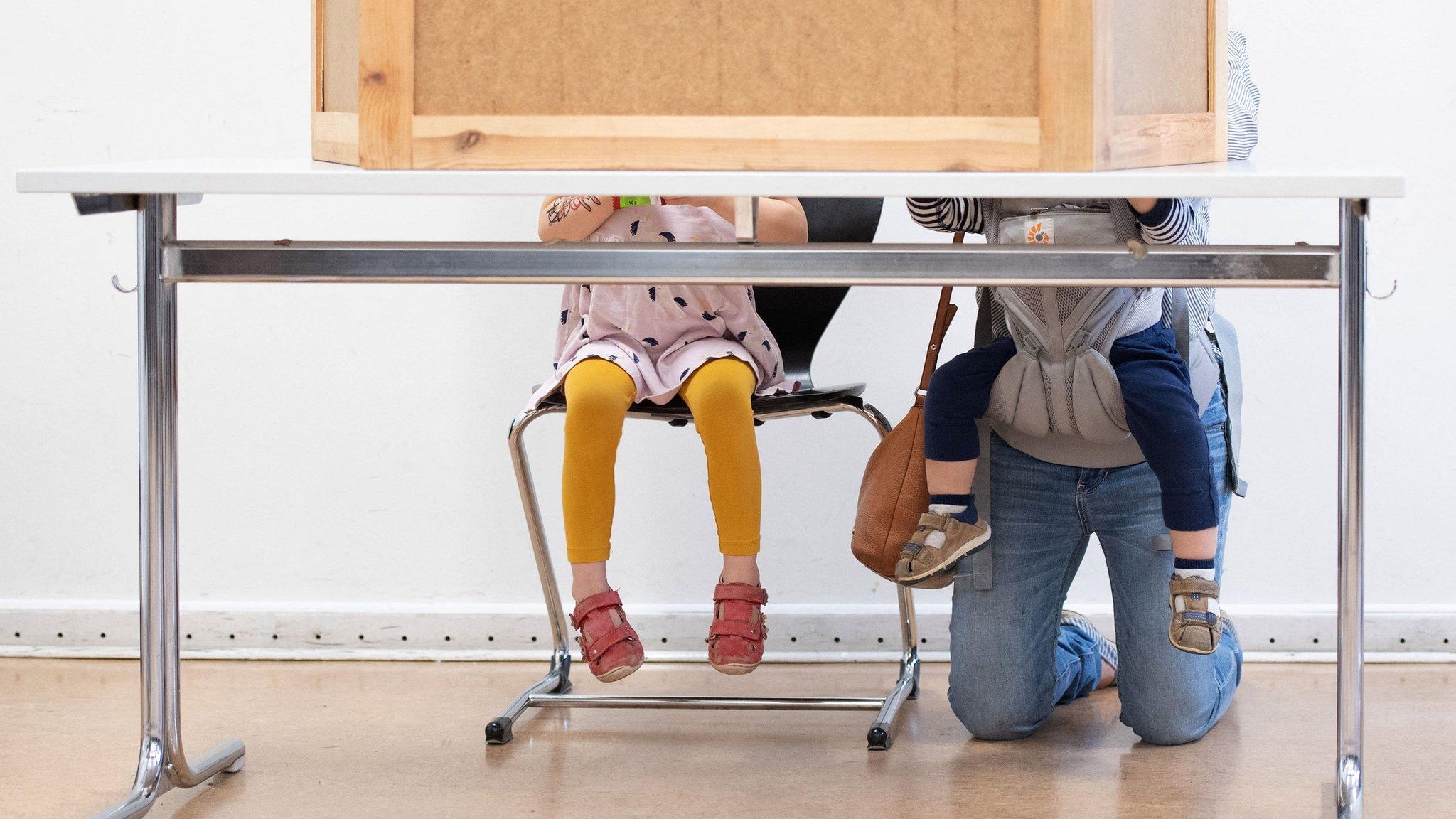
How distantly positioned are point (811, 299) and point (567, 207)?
15.1 inches

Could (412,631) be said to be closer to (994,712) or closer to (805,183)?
(994,712)

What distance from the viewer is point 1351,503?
4.15 feet

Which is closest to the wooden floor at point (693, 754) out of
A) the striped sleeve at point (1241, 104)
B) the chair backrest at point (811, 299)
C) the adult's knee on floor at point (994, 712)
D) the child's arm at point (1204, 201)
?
the adult's knee on floor at point (994, 712)

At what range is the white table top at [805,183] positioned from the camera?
1.10 metres

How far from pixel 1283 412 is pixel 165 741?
1582 millimetres

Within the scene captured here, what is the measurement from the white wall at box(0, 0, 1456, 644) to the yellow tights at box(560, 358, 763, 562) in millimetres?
545

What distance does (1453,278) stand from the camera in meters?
2.11

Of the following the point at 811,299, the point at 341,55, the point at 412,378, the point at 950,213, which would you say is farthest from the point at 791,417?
the point at 341,55

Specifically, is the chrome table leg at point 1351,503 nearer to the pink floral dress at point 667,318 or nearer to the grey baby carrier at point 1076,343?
the grey baby carrier at point 1076,343

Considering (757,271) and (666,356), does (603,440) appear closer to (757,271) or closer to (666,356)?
(666,356)

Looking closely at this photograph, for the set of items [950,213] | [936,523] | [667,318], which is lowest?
[936,523]

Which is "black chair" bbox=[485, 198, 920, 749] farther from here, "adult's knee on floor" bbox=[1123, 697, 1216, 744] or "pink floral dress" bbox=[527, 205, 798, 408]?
"adult's knee on floor" bbox=[1123, 697, 1216, 744]

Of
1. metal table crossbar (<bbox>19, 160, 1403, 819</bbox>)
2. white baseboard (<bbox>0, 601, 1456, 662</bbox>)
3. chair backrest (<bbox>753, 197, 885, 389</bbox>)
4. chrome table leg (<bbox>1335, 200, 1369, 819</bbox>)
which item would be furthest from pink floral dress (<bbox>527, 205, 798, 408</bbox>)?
chrome table leg (<bbox>1335, 200, 1369, 819</bbox>)

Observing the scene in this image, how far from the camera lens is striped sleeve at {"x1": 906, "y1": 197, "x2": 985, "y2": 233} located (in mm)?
1603
